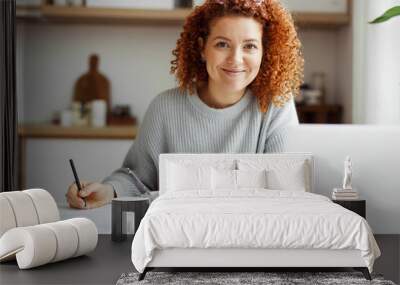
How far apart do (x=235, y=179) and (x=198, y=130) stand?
2.01 ft

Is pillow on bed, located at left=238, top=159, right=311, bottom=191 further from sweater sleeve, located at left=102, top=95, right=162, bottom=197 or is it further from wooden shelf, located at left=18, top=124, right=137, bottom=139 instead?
wooden shelf, located at left=18, top=124, right=137, bottom=139

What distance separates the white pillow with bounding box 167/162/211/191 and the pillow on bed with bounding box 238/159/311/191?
0.24 metres

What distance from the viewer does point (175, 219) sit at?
3.65 metres

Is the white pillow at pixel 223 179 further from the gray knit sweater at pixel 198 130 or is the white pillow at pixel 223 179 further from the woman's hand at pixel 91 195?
the woman's hand at pixel 91 195

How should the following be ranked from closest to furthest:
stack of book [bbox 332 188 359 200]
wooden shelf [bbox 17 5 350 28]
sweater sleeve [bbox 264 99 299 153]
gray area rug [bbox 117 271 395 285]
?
gray area rug [bbox 117 271 395 285], stack of book [bbox 332 188 359 200], sweater sleeve [bbox 264 99 299 153], wooden shelf [bbox 17 5 350 28]

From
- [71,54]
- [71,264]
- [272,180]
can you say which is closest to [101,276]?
[71,264]

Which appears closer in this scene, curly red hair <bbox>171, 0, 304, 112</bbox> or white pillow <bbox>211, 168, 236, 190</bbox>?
white pillow <bbox>211, 168, 236, 190</bbox>

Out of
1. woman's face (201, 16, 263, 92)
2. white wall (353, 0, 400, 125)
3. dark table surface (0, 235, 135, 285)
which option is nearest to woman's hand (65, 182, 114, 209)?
dark table surface (0, 235, 135, 285)

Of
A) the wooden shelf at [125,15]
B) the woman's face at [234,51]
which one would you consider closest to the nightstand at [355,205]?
the woman's face at [234,51]

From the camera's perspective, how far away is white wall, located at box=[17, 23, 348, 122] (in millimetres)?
6980

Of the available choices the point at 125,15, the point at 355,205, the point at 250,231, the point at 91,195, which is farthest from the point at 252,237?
the point at 125,15

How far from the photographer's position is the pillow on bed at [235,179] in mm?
4621

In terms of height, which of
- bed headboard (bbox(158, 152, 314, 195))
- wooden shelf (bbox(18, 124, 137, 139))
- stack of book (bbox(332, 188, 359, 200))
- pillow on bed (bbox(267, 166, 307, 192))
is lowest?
stack of book (bbox(332, 188, 359, 200))

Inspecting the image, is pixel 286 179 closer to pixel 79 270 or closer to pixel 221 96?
pixel 221 96
